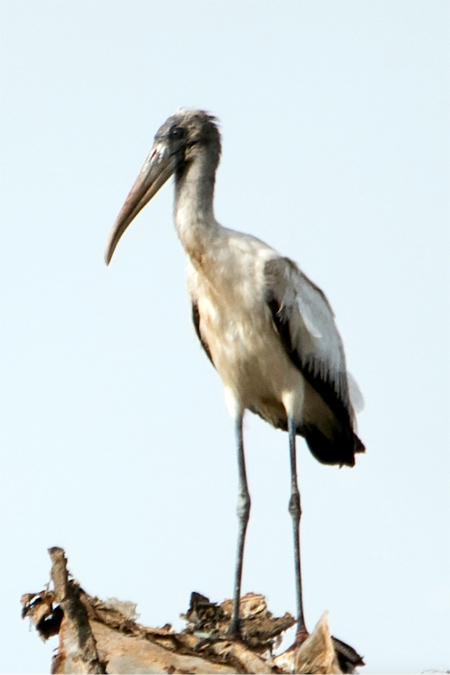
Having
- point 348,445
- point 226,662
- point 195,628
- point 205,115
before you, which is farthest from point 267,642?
point 205,115

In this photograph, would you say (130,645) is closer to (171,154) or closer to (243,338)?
(243,338)

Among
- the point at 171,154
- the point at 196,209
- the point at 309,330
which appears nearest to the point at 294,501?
the point at 309,330

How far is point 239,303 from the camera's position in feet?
28.1

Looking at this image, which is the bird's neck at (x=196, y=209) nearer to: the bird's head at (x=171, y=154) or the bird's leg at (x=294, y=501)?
the bird's head at (x=171, y=154)

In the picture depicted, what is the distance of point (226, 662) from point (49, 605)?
3.31ft

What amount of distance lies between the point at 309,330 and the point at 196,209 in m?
1.16

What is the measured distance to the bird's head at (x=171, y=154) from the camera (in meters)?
8.70

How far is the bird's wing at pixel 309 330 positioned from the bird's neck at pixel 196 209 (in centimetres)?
47

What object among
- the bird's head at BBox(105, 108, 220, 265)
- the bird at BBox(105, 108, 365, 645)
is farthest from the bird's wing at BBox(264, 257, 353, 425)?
the bird's head at BBox(105, 108, 220, 265)

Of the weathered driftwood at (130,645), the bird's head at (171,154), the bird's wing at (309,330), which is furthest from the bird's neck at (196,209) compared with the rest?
the weathered driftwood at (130,645)

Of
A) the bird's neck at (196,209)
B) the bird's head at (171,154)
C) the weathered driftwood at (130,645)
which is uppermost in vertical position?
the bird's head at (171,154)

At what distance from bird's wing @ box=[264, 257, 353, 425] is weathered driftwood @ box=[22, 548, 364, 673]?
2082 mm

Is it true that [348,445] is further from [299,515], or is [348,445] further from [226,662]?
[226,662]

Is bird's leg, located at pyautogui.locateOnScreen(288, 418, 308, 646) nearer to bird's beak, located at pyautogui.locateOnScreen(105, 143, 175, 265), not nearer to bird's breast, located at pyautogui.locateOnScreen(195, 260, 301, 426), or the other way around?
bird's breast, located at pyautogui.locateOnScreen(195, 260, 301, 426)
